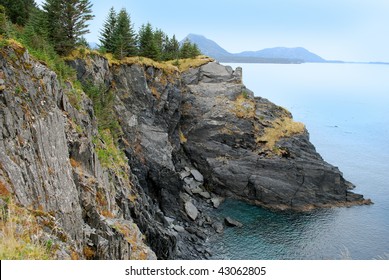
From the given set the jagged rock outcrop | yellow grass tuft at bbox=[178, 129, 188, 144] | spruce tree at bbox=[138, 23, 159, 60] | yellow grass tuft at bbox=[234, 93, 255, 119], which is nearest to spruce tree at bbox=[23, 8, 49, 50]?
the jagged rock outcrop

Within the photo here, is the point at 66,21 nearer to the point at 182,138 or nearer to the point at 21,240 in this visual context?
the point at 182,138

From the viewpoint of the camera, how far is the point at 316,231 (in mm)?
49531

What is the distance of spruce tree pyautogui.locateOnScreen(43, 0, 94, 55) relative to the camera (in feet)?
127

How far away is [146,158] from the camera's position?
51656 mm

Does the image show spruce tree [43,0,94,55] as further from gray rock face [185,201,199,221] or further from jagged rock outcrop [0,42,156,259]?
gray rock face [185,201,199,221]

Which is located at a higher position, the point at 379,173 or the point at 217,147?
the point at 217,147

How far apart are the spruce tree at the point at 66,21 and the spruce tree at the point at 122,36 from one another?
1160cm

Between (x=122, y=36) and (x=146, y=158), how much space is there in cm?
2067

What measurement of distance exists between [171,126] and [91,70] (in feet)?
72.3

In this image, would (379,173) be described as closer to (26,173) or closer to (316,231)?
(316,231)

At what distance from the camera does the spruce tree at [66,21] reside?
38594 mm

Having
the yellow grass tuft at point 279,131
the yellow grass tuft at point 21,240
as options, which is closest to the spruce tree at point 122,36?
the yellow grass tuft at point 279,131

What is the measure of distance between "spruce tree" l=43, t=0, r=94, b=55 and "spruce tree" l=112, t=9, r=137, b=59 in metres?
11.6

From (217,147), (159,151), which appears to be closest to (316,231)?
(217,147)
